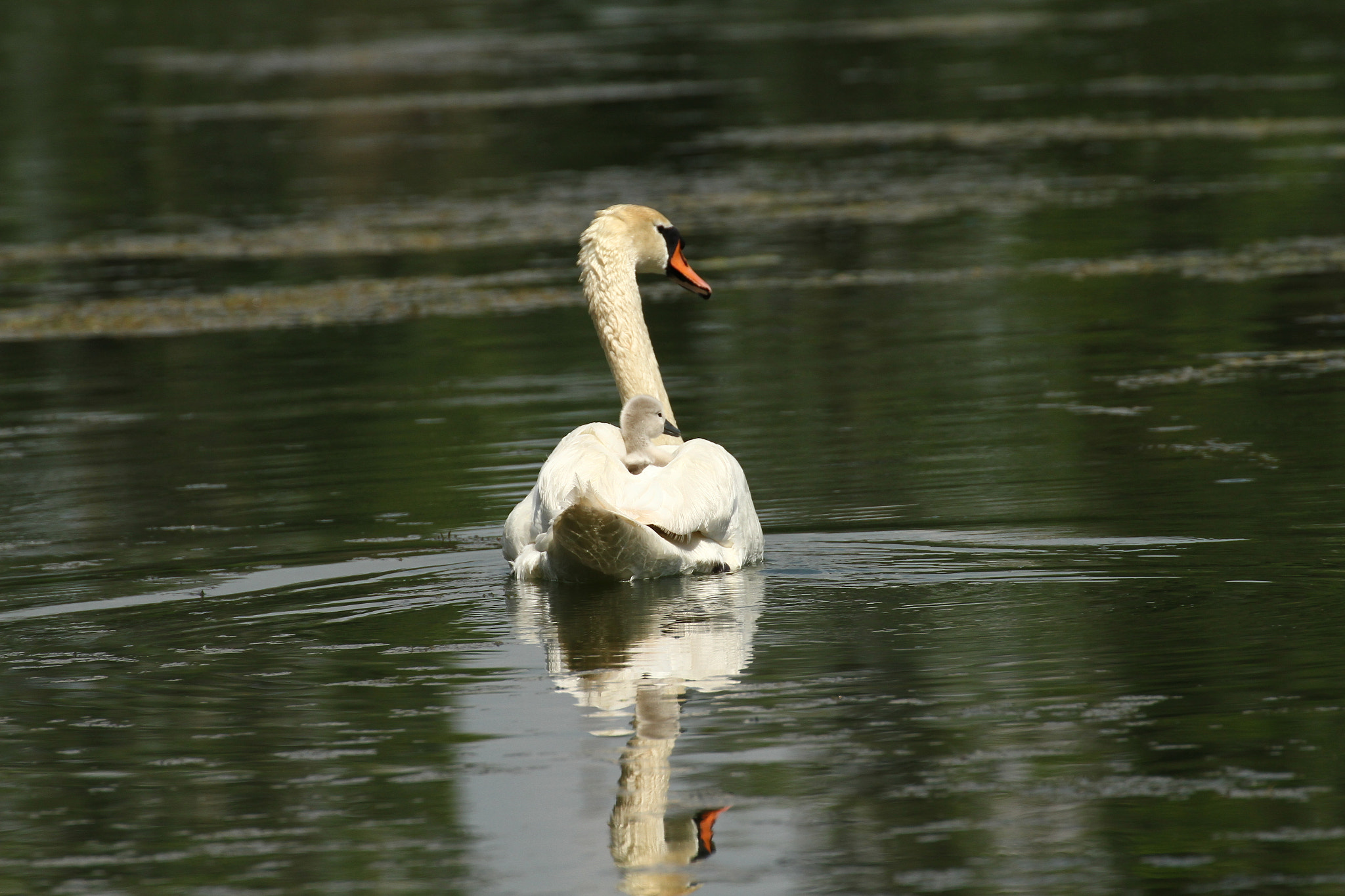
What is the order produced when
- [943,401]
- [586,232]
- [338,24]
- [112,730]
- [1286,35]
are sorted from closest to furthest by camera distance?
[112,730] < [586,232] < [943,401] < [1286,35] < [338,24]

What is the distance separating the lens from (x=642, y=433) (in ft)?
33.1

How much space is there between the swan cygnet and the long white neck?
41.9 inches

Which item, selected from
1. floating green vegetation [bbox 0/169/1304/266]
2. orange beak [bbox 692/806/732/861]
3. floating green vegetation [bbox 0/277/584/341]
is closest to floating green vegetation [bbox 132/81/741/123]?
floating green vegetation [bbox 0/169/1304/266]

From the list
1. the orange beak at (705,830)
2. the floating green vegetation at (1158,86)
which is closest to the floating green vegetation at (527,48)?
the floating green vegetation at (1158,86)

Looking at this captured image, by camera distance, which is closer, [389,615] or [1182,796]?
[1182,796]

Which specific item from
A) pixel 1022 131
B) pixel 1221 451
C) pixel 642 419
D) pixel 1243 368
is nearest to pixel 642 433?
pixel 642 419

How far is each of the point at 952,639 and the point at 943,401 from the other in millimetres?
5895

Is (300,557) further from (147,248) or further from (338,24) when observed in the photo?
(338,24)

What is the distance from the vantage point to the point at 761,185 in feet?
84.5

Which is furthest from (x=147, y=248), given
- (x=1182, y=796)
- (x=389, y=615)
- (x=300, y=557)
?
(x=1182, y=796)

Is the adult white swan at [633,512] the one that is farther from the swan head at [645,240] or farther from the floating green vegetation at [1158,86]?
the floating green vegetation at [1158,86]

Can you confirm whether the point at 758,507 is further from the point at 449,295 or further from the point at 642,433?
the point at 449,295

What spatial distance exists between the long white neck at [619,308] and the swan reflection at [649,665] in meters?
2.11

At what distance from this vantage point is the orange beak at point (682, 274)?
482 inches
